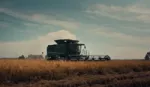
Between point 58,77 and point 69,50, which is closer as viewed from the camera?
point 58,77

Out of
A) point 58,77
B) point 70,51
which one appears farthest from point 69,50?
point 58,77

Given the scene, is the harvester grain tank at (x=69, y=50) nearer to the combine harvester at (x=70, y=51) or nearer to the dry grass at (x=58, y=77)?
the combine harvester at (x=70, y=51)

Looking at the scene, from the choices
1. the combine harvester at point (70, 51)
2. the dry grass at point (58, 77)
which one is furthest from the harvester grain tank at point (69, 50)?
the dry grass at point (58, 77)

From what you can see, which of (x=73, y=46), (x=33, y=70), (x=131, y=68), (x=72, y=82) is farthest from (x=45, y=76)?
(x=73, y=46)

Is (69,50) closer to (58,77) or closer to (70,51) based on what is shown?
(70,51)

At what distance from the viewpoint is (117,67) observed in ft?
116

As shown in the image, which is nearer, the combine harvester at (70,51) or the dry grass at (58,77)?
the dry grass at (58,77)

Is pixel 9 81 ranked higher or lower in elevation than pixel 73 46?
lower

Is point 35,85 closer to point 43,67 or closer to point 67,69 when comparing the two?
point 43,67

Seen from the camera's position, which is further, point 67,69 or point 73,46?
point 73,46

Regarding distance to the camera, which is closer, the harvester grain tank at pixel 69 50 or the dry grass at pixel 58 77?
the dry grass at pixel 58 77

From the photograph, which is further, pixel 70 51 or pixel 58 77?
pixel 70 51

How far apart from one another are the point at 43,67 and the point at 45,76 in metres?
1.97

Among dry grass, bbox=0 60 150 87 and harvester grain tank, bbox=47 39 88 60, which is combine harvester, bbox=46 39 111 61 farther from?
dry grass, bbox=0 60 150 87
